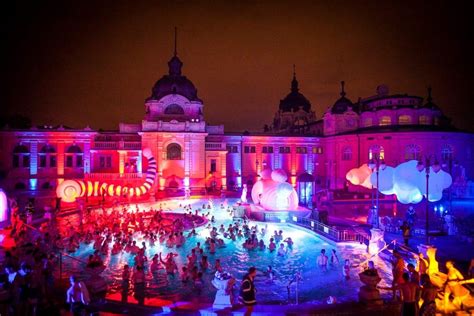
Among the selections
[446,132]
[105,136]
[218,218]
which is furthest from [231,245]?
[446,132]

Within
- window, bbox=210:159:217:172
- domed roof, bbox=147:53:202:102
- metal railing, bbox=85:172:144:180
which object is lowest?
metal railing, bbox=85:172:144:180

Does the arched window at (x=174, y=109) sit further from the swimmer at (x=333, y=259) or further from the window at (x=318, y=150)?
the swimmer at (x=333, y=259)

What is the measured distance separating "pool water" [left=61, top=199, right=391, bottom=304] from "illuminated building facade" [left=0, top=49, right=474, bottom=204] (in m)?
20.2

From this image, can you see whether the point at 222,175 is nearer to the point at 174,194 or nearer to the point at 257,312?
the point at 174,194

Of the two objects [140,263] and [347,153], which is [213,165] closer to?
[347,153]

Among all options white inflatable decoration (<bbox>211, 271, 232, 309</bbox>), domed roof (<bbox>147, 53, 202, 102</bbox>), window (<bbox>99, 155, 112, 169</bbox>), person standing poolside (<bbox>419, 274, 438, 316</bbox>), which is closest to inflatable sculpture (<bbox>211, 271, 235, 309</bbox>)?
white inflatable decoration (<bbox>211, 271, 232, 309</bbox>)

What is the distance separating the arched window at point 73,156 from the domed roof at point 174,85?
1140 cm

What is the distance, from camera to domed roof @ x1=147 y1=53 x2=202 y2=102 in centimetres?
4741

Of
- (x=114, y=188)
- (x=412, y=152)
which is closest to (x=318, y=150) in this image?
(x=412, y=152)

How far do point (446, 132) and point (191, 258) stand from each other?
3741cm

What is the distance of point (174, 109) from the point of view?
45.3 meters

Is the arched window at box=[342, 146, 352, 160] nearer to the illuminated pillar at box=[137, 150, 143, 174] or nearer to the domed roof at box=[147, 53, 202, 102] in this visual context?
the domed roof at box=[147, 53, 202, 102]

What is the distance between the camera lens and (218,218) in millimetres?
28203

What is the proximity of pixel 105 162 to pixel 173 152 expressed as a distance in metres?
8.31
